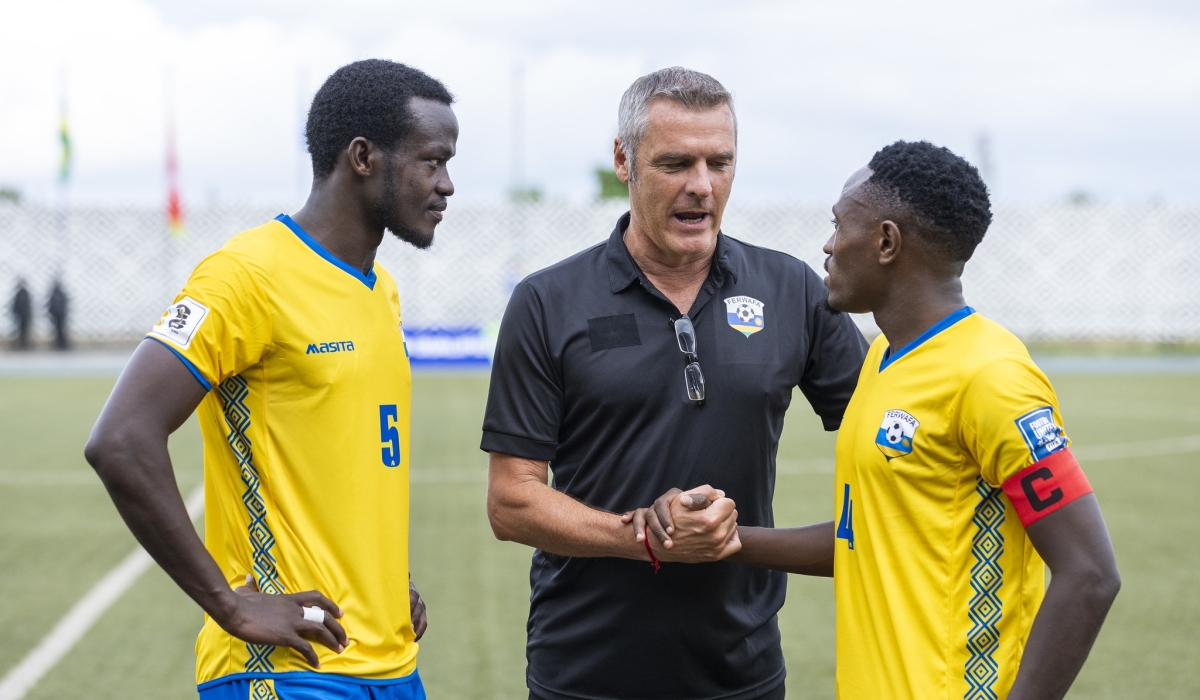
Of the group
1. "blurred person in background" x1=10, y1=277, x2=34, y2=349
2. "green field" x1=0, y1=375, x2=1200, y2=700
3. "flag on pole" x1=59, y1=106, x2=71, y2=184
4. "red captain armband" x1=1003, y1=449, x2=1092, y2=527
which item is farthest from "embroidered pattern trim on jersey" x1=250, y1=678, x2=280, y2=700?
"flag on pole" x1=59, y1=106, x2=71, y2=184

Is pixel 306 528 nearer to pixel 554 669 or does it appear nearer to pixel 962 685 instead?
pixel 554 669

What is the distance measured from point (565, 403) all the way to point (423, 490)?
7.63 meters

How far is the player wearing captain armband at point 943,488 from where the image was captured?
2180 mm

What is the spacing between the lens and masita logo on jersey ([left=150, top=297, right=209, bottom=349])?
2.52 metres

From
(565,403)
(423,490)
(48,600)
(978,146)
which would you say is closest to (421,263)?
(423,490)

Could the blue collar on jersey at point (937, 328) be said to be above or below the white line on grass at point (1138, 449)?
above

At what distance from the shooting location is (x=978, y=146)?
175 feet

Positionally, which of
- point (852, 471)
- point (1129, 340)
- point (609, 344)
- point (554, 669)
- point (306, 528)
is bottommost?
point (1129, 340)

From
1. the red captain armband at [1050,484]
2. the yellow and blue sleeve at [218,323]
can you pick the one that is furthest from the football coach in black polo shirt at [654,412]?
the red captain armband at [1050,484]

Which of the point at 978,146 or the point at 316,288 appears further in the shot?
the point at 978,146

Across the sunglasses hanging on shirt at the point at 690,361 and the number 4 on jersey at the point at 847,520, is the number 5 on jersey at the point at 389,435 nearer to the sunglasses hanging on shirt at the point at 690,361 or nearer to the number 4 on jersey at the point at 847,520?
the sunglasses hanging on shirt at the point at 690,361

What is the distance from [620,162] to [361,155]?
74 centimetres

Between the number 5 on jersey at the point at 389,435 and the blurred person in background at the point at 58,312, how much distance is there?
25.6 m

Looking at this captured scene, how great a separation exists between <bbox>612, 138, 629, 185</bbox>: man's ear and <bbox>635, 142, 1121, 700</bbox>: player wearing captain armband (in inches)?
27.1
